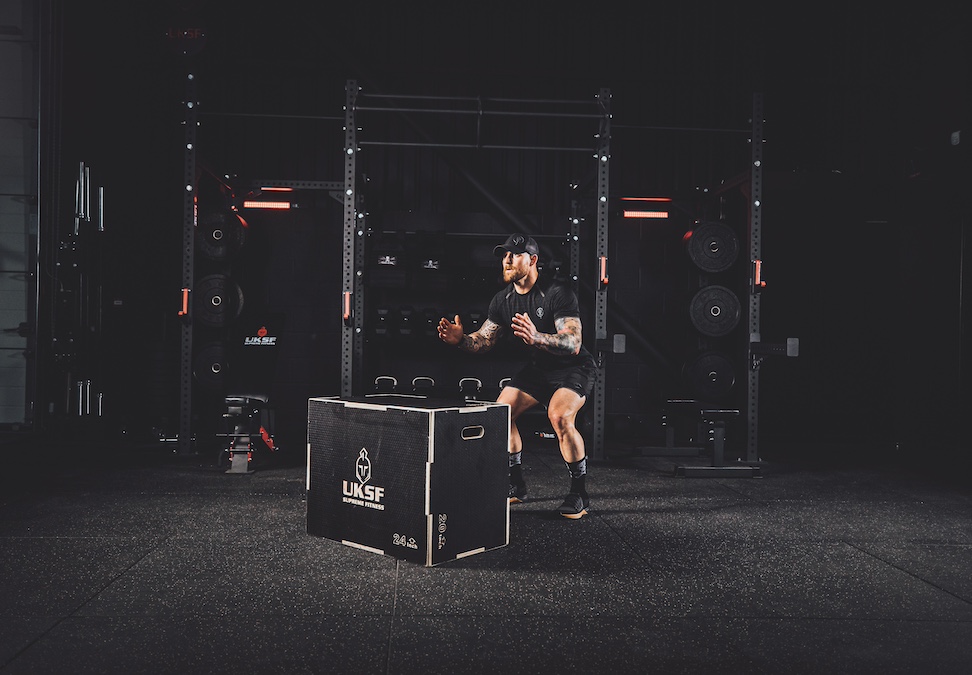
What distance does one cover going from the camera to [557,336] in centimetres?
425

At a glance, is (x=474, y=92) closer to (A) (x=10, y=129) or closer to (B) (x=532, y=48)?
(B) (x=532, y=48)

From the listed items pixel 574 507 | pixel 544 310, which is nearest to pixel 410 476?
pixel 574 507

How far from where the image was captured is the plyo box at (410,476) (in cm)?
303

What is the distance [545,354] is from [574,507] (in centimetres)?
89

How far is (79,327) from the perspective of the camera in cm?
719

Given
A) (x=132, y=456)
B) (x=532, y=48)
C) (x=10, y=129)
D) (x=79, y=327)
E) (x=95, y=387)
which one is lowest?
(x=132, y=456)

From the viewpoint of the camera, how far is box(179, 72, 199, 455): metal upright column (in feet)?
19.8

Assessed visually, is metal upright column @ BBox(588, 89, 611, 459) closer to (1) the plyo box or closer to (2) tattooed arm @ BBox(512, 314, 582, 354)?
(2) tattooed arm @ BBox(512, 314, 582, 354)

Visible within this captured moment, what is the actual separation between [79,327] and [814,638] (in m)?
6.99

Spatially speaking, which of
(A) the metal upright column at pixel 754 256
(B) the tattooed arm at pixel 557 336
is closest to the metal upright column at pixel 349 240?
(B) the tattooed arm at pixel 557 336

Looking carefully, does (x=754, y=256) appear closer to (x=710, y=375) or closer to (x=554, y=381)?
(x=710, y=375)

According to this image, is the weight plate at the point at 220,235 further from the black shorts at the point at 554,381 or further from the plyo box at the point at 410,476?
the plyo box at the point at 410,476

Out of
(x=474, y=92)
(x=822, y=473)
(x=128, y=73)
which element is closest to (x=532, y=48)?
(x=474, y=92)

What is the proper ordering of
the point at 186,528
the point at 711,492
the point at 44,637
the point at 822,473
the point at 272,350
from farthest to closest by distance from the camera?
1. the point at 272,350
2. the point at 822,473
3. the point at 711,492
4. the point at 186,528
5. the point at 44,637
